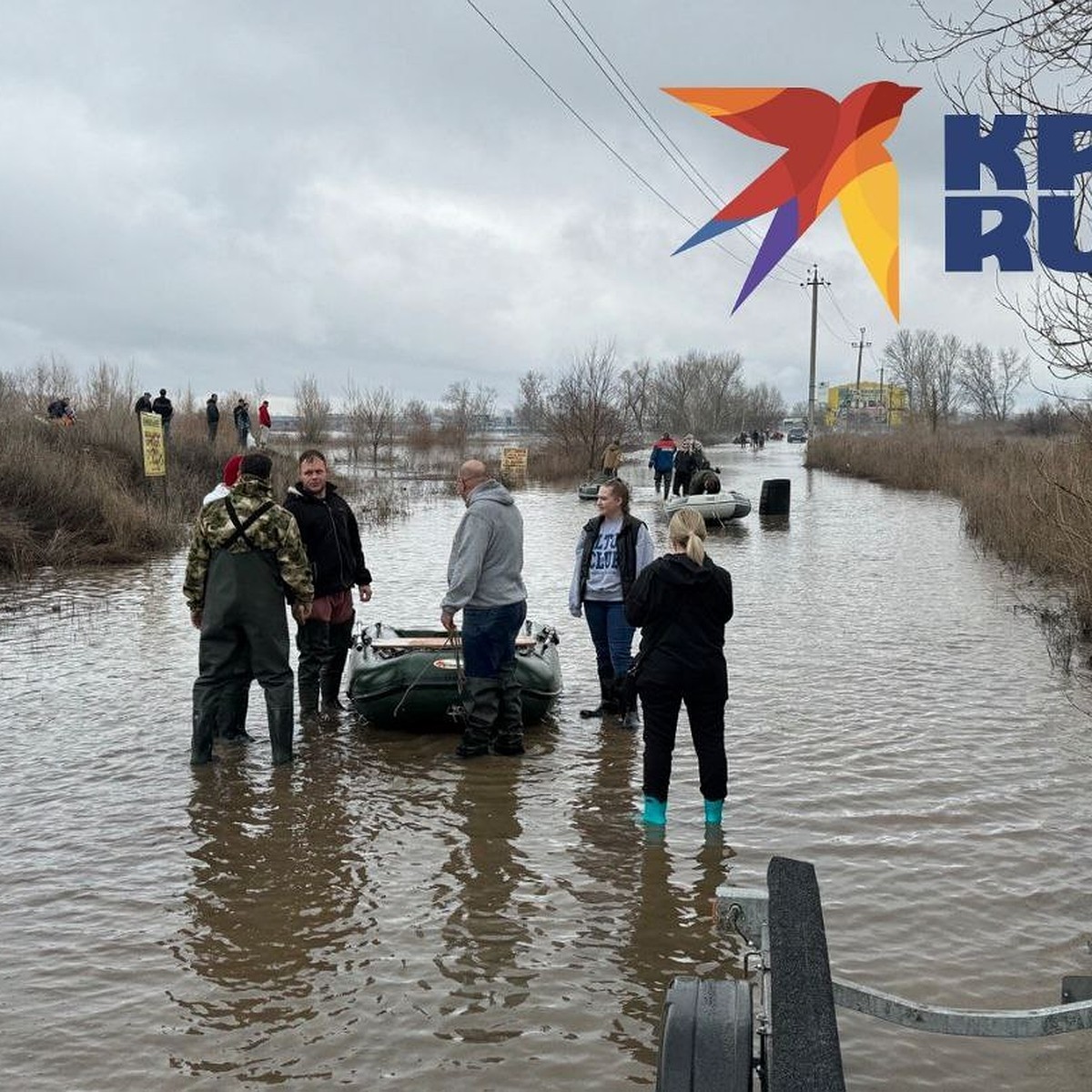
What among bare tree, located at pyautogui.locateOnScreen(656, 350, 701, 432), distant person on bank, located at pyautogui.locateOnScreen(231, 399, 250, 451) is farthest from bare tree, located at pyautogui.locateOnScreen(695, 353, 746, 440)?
distant person on bank, located at pyautogui.locateOnScreen(231, 399, 250, 451)

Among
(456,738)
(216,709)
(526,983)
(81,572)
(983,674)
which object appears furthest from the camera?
(81,572)

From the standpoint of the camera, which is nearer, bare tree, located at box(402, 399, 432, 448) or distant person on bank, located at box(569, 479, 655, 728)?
distant person on bank, located at box(569, 479, 655, 728)

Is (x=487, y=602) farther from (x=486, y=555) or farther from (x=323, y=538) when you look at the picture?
(x=323, y=538)

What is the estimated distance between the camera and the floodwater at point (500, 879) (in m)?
4.07

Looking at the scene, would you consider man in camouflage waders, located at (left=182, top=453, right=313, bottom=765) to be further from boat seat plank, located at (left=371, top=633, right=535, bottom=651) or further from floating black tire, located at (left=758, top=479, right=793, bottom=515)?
floating black tire, located at (left=758, top=479, right=793, bottom=515)

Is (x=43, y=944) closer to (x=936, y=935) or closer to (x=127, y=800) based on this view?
(x=127, y=800)

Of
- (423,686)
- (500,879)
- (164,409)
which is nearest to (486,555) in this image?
(423,686)

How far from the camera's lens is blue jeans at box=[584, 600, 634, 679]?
8.38 metres

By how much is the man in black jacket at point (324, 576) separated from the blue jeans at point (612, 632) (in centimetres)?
164

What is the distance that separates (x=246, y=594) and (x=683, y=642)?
9.25 ft

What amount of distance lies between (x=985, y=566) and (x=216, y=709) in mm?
13804

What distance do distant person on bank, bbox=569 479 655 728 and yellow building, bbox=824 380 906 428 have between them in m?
90.3

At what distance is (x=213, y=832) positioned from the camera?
20.3ft

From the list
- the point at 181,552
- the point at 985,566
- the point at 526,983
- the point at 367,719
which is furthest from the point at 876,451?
the point at 526,983
